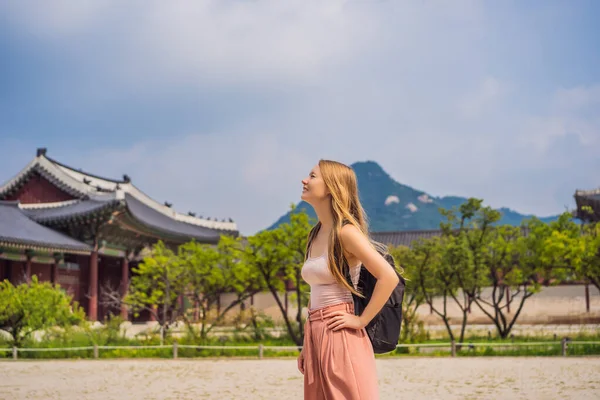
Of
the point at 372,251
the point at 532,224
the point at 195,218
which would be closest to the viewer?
the point at 372,251

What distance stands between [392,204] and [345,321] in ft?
436

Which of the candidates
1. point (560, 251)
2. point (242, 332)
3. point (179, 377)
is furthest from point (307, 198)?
point (242, 332)

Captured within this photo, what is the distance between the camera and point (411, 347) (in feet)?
63.6

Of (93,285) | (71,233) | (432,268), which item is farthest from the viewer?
(71,233)

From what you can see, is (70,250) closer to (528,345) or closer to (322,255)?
(528,345)

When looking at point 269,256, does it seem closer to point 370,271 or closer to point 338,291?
point 338,291

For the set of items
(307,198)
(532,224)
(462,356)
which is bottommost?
(462,356)

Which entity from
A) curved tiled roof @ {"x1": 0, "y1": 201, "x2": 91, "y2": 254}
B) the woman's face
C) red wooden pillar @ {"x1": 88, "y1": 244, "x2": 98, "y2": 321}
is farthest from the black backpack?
red wooden pillar @ {"x1": 88, "y1": 244, "x2": 98, "y2": 321}

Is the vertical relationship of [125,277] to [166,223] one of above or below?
below

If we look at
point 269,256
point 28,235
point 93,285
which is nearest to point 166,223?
point 93,285

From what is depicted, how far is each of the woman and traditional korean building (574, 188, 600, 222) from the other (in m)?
30.4

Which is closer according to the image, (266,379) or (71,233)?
(266,379)

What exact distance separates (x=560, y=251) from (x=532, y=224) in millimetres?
2471

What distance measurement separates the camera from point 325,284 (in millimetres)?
3600
